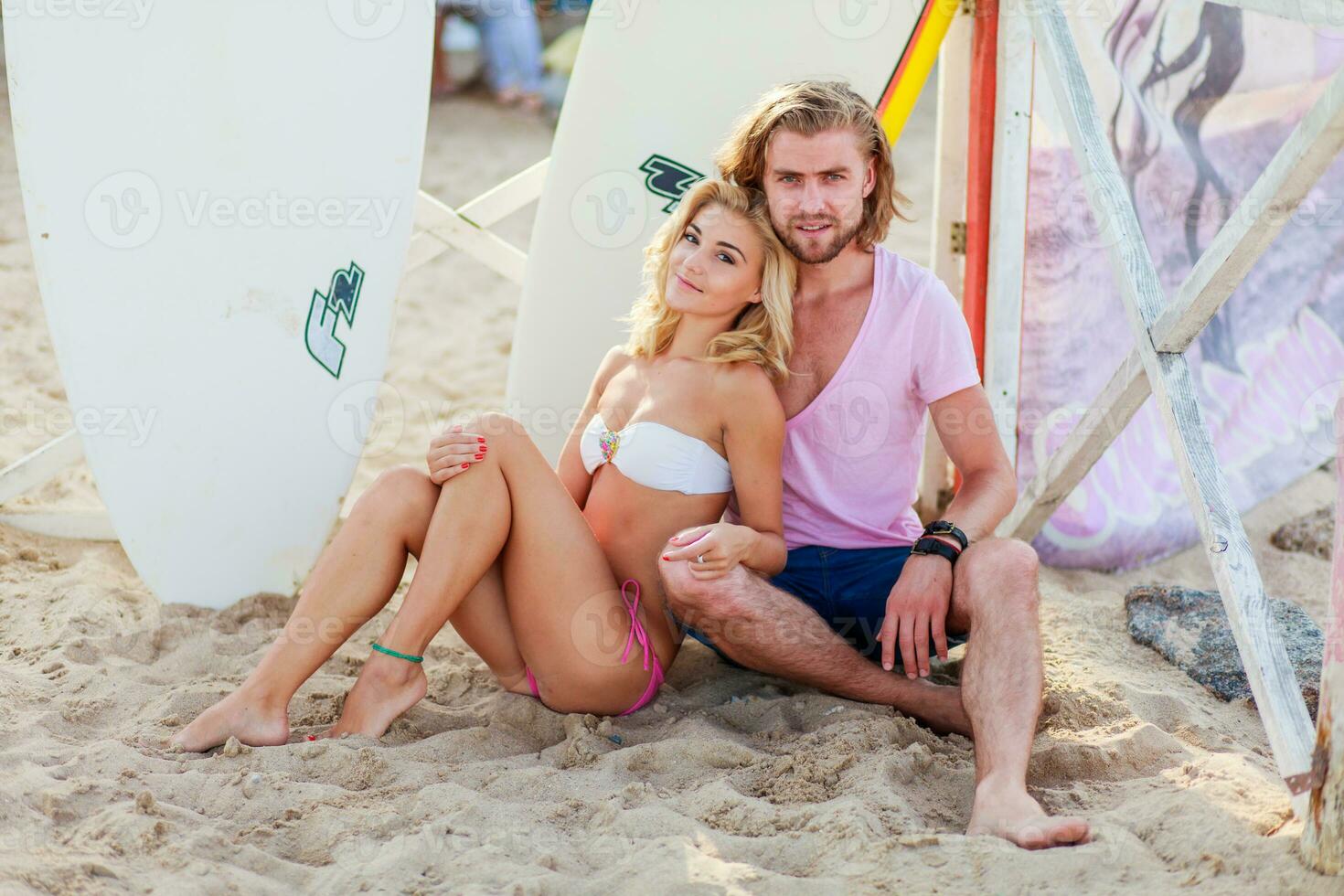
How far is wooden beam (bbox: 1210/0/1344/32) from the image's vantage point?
1.82 metres

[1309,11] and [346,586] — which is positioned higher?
[1309,11]

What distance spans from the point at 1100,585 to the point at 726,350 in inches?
49.2

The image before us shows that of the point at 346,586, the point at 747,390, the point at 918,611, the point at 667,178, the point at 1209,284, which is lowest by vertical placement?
the point at 346,586

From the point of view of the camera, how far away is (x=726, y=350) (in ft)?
7.20

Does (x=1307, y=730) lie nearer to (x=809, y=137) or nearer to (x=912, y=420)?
(x=912, y=420)

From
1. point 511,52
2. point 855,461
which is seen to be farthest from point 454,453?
point 511,52

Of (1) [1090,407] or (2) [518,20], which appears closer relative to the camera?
(1) [1090,407]

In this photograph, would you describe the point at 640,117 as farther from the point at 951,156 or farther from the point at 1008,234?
the point at 1008,234

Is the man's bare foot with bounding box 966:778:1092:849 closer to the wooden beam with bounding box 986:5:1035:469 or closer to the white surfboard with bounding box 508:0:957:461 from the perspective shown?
the wooden beam with bounding box 986:5:1035:469

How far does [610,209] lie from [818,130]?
89 centimetres

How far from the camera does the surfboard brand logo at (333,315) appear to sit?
9.27 feet

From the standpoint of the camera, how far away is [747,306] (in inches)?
89.5

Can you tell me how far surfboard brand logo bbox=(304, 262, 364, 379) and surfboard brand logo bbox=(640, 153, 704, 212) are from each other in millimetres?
708

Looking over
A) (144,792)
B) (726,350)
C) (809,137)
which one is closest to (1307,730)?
(726,350)
